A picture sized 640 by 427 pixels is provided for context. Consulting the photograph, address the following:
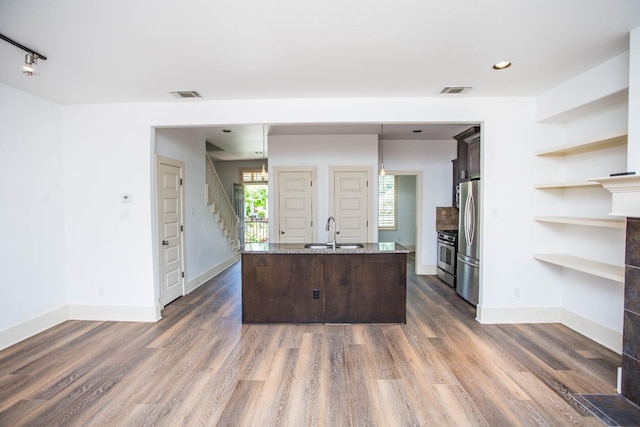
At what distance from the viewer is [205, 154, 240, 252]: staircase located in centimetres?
591

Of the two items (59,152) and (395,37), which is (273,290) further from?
(59,152)

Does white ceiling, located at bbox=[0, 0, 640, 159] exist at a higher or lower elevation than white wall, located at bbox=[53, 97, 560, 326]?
higher

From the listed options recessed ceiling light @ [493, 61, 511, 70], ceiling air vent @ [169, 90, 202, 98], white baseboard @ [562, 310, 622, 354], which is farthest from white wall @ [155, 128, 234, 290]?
white baseboard @ [562, 310, 622, 354]

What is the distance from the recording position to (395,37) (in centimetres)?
219

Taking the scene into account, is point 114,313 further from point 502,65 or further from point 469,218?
point 502,65

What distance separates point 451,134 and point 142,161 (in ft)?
16.2

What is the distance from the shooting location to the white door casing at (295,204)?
548 centimetres

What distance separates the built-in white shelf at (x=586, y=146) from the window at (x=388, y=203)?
5.24 meters

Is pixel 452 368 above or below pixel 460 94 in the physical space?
below

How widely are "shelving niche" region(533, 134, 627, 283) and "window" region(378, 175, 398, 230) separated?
5.21 m

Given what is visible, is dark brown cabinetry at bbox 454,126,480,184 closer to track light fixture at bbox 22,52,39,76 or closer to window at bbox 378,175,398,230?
window at bbox 378,175,398,230

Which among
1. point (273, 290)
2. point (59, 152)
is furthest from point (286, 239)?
point (59, 152)

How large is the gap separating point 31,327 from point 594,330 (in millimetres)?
6000

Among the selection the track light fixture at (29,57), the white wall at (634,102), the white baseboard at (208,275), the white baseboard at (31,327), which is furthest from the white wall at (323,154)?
the white wall at (634,102)
